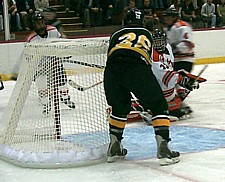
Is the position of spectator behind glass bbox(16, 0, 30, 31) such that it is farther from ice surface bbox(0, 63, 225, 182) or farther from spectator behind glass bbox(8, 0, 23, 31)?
ice surface bbox(0, 63, 225, 182)

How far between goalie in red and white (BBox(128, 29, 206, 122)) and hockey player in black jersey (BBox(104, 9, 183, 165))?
4.42 ft

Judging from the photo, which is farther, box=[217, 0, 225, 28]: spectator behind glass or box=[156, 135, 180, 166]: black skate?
box=[217, 0, 225, 28]: spectator behind glass

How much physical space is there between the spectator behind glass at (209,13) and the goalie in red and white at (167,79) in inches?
262

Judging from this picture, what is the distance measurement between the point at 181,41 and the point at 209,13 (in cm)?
704

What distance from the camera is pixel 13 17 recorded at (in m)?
10.6

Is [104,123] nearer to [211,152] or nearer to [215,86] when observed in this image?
[211,152]

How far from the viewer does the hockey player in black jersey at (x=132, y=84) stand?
11.9ft

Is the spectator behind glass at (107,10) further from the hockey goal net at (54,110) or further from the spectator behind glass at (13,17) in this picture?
the hockey goal net at (54,110)

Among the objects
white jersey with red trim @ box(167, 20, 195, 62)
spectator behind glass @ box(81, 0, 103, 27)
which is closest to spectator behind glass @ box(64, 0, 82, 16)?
spectator behind glass @ box(81, 0, 103, 27)

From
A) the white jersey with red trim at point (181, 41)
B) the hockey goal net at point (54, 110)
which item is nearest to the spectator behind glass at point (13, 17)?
the white jersey with red trim at point (181, 41)

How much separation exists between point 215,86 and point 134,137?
3.35m

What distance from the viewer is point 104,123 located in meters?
4.09

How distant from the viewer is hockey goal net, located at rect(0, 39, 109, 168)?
385 cm

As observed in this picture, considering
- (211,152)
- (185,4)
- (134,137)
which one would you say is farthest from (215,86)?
(185,4)
